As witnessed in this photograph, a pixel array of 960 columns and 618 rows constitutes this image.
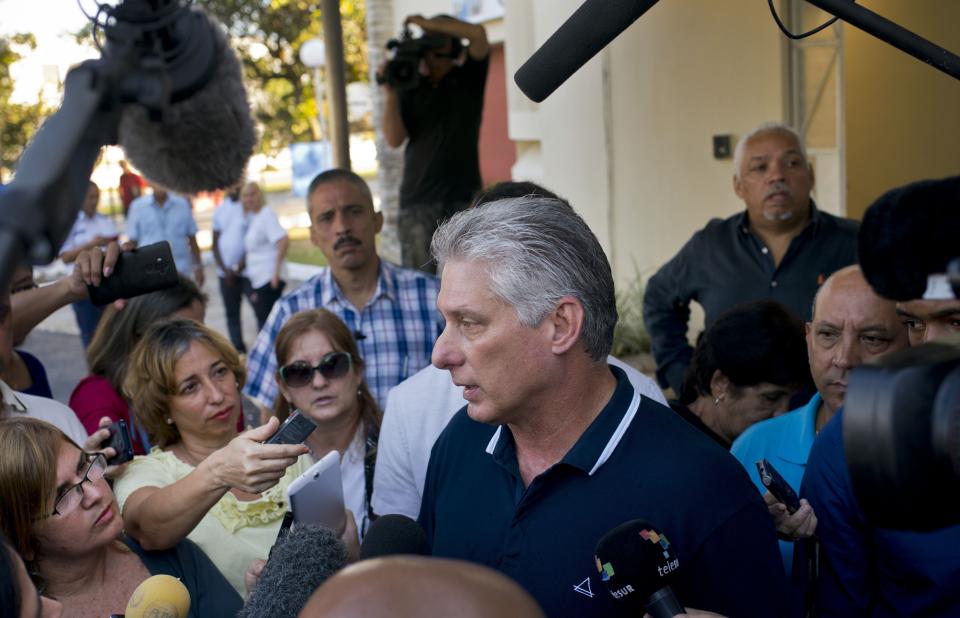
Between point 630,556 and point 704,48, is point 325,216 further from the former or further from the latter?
point 704,48

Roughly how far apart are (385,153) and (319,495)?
1183 cm

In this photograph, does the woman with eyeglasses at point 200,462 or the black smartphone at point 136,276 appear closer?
the woman with eyeglasses at point 200,462

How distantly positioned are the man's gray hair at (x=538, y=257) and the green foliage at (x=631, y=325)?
606 cm

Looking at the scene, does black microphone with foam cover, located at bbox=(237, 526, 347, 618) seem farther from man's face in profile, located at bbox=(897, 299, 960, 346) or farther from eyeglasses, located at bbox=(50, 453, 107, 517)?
man's face in profile, located at bbox=(897, 299, 960, 346)

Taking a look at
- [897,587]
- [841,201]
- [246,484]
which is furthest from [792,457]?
[841,201]

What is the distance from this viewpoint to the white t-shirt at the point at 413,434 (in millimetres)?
3051

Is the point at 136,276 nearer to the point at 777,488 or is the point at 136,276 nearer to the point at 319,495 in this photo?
the point at 319,495

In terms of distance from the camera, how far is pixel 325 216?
4824mm

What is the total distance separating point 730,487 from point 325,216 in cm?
310

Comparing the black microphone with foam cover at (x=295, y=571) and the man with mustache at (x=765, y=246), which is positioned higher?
the man with mustache at (x=765, y=246)

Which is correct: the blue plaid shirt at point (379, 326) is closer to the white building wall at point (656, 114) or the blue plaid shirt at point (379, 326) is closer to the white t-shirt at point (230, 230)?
the white building wall at point (656, 114)

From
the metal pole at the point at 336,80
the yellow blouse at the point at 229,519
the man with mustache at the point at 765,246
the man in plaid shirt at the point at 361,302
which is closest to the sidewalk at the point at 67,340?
the metal pole at the point at 336,80

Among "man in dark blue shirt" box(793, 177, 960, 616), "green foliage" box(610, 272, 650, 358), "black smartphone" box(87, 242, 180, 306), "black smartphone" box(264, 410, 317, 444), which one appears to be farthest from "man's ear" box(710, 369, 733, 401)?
"green foliage" box(610, 272, 650, 358)

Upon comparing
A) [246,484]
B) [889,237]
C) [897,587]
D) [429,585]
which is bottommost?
[897,587]
